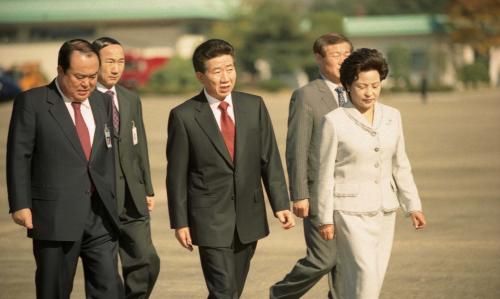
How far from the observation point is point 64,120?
6285mm

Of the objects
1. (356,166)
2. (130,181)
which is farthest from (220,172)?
(130,181)

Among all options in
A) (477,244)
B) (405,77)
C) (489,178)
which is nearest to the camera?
(477,244)

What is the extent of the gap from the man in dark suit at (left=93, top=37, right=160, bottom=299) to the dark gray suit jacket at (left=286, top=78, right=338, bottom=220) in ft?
3.25

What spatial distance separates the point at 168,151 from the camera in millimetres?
6613

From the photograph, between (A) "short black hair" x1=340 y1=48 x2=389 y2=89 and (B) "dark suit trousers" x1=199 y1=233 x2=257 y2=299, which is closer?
(A) "short black hair" x1=340 y1=48 x2=389 y2=89

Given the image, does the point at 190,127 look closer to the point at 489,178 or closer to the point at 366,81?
the point at 366,81

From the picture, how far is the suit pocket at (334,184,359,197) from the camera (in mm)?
6309

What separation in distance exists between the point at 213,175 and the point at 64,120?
90 cm

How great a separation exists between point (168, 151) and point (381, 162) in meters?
1.21

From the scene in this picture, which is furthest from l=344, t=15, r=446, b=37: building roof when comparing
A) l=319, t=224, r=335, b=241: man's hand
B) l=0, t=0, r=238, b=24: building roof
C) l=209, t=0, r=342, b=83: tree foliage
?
l=319, t=224, r=335, b=241: man's hand

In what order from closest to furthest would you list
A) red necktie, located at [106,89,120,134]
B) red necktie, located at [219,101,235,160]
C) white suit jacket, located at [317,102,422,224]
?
white suit jacket, located at [317,102,422,224]
red necktie, located at [219,101,235,160]
red necktie, located at [106,89,120,134]

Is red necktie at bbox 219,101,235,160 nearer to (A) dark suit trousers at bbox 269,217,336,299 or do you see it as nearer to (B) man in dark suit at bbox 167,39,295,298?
(B) man in dark suit at bbox 167,39,295,298

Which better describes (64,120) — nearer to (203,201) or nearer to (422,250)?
(203,201)

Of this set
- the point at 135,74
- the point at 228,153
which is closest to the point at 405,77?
the point at 135,74
